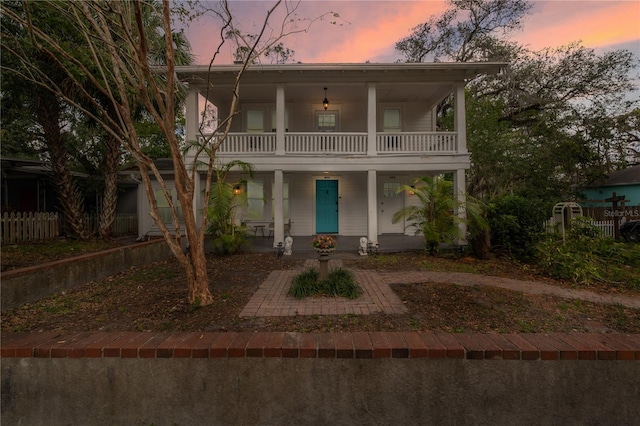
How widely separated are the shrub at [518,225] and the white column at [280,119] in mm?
6127

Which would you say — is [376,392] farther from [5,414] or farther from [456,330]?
[5,414]

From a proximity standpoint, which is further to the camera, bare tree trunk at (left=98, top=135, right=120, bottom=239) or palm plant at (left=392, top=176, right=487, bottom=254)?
bare tree trunk at (left=98, top=135, right=120, bottom=239)

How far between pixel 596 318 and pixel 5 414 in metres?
6.16

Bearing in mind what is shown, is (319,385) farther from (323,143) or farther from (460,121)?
(460,121)

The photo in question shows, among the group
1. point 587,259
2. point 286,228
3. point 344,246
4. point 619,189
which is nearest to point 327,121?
point 286,228

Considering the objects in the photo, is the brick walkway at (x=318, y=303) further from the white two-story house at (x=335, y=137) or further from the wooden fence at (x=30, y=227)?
the wooden fence at (x=30, y=227)

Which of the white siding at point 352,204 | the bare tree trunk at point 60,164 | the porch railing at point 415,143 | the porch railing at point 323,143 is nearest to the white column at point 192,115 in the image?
the porch railing at point 323,143

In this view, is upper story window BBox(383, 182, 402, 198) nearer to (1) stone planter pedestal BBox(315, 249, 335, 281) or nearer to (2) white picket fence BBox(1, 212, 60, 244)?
(1) stone planter pedestal BBox(315, 249, 335, 281)

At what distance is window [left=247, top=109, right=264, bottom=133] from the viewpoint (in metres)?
11.7

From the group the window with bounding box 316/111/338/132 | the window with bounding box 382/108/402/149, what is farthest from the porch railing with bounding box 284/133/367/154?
the window with bounding box 382/108/402/149

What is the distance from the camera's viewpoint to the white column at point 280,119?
9430 millimetres

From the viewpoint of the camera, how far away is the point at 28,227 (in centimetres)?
1005

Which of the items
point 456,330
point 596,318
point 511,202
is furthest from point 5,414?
point 511,202

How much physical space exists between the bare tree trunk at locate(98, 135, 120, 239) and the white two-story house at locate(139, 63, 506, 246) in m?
1.19
